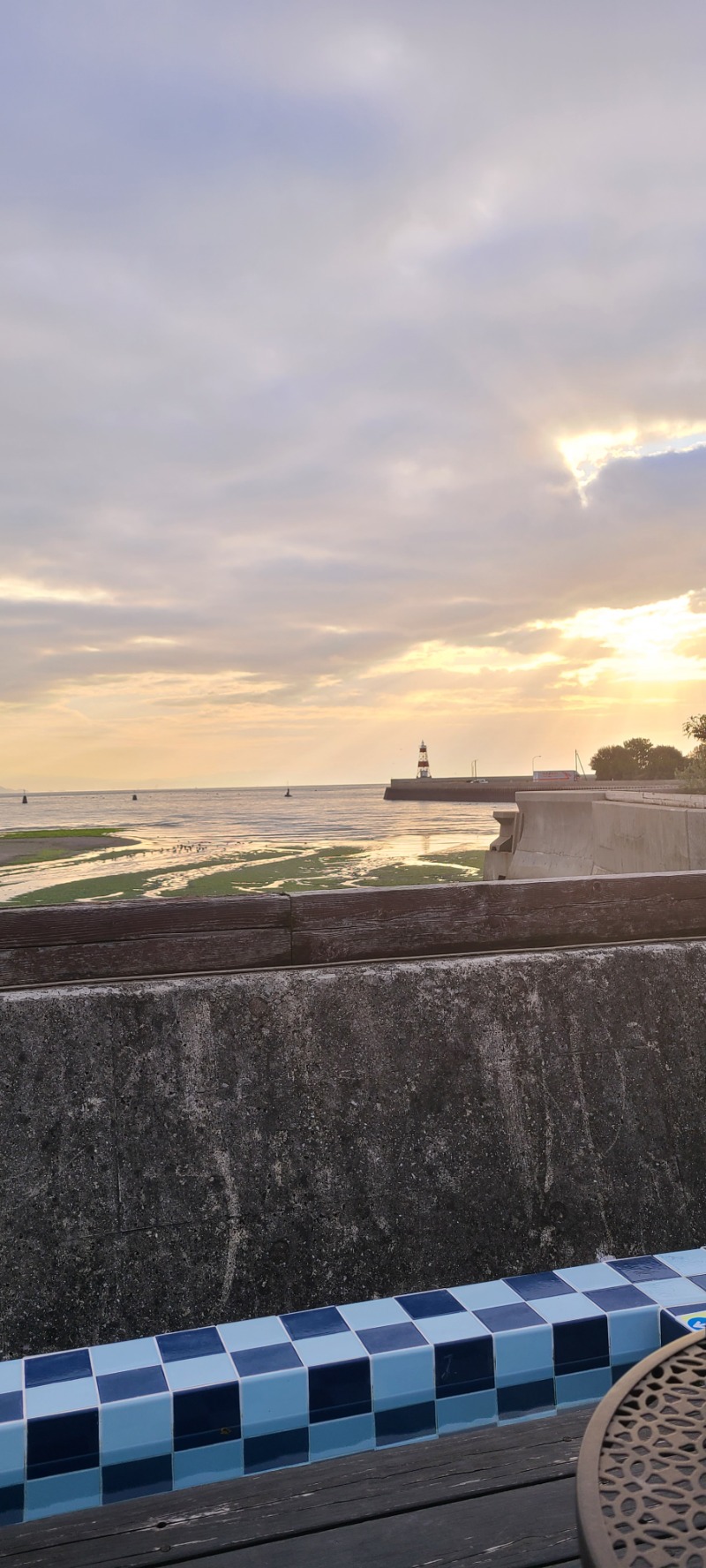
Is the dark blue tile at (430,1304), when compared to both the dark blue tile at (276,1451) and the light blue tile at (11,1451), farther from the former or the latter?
the light blue tile at (11,1451)

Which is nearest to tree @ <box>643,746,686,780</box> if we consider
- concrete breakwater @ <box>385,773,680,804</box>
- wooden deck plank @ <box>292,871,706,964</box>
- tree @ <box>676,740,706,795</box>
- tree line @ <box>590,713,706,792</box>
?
tree line @ <box>590,713,706,792</box>

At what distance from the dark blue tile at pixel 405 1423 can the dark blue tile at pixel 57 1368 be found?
2.37 ft

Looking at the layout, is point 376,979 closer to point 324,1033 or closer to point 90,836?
point 324,1033

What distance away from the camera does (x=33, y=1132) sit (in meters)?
2.81

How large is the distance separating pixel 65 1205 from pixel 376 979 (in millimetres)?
1102

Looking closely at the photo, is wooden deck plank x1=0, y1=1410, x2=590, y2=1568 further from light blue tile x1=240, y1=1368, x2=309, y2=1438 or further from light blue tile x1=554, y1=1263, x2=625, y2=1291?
light blue tile x1=554, y1=1263, x2=625, y2=1291

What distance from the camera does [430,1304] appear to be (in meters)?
2.82

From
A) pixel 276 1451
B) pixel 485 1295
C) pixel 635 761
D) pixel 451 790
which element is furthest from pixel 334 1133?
pixel 451 790

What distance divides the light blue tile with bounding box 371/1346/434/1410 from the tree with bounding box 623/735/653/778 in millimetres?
89285

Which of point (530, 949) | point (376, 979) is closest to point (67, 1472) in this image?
point (376, 979)

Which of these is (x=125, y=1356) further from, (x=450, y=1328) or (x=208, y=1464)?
(x=450, y=1328)

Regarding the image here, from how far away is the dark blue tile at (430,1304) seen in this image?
2.75 m

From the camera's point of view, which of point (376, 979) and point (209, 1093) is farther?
point (376, 979)

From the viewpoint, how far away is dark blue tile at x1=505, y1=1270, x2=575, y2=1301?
9.34 ft
